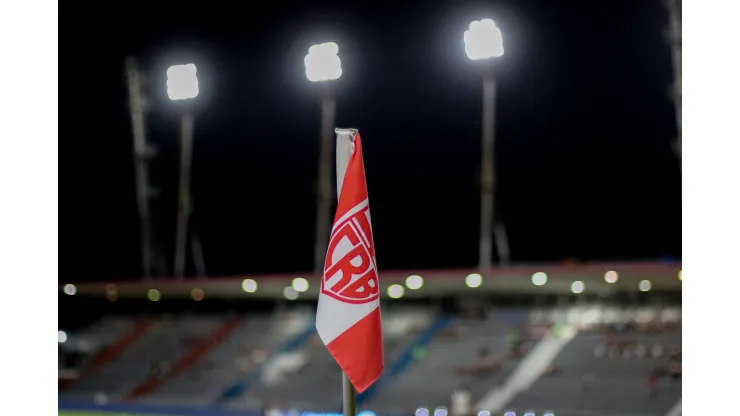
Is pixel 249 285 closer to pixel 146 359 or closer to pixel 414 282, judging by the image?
pixel 146 359

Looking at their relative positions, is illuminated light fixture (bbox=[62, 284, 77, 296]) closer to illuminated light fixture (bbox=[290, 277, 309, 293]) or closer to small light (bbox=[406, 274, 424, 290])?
illuminated light fixture (bbox=[290, 277, 309, 293])

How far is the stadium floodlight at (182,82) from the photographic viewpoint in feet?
46.8

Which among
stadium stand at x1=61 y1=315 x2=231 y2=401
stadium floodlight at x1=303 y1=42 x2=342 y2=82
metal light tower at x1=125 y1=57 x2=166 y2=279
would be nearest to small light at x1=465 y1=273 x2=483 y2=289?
stadium floodlight at x1=303 y1=42 x2=342 y2=82

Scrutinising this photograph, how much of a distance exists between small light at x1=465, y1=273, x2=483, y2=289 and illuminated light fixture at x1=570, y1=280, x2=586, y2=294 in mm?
1453

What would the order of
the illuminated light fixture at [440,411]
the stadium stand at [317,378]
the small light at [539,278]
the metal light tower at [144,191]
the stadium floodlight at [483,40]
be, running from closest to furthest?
1. the stadium floodlight at [483,40]
2. the illuminated light fixture at [440,411]
3. the small light at [539,278]
4. the stadium stand at [317,378]
5. the metal light tower at [144,191]

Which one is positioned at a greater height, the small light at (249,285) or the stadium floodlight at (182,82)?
the stadium floodlight at (182,82)

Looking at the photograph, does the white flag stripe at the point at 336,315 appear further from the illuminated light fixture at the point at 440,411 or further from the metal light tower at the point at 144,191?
the metal light tower at the point at 144,191

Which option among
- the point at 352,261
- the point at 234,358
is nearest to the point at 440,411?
the point at 234,358

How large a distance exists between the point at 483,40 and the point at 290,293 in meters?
6.23

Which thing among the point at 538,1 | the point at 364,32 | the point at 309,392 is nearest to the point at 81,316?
the point at 309,392

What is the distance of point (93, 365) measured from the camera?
16375 mm

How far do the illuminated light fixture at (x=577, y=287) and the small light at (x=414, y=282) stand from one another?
244 centimetres

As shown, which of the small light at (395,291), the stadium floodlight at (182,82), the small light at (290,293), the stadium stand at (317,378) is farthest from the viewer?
the small light at (290,293)

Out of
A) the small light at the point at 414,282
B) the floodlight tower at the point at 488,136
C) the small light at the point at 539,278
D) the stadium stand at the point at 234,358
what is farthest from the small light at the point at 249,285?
the small light at the point at 539,278
